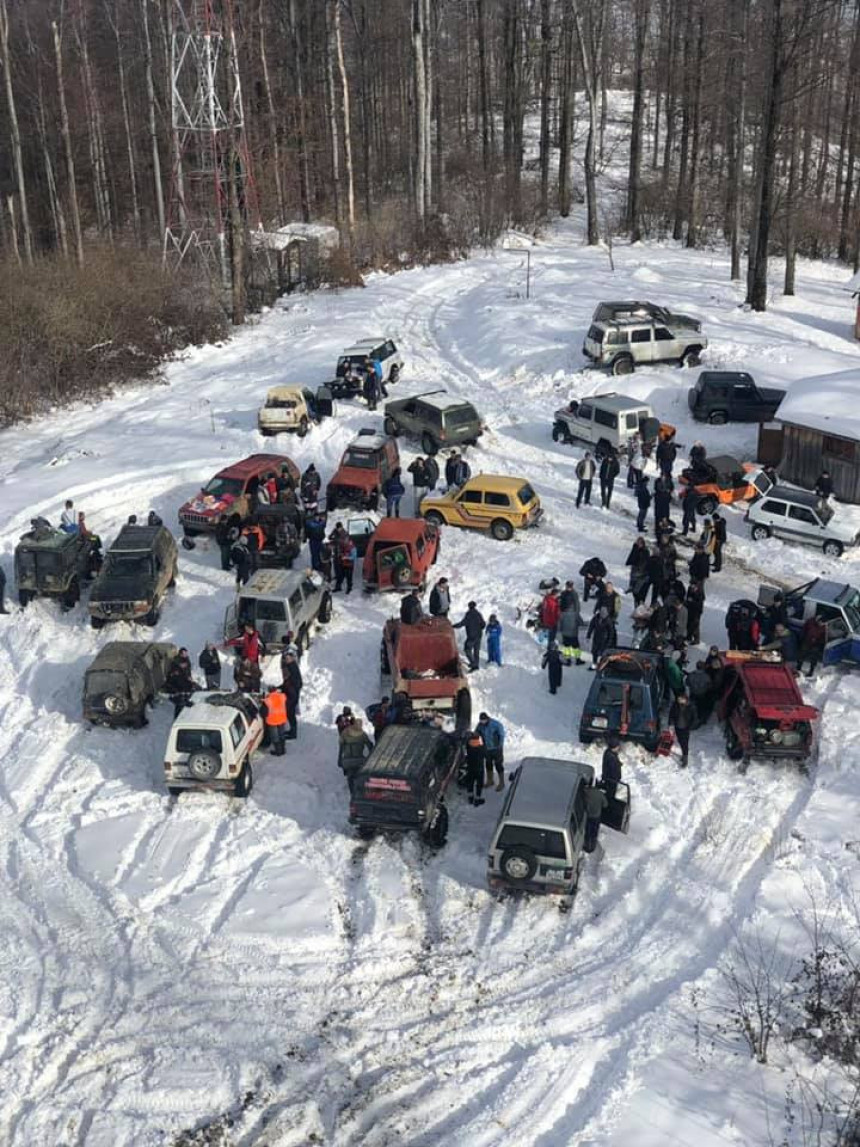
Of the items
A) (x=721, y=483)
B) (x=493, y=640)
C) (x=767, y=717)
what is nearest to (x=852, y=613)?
(x=767, y=717)

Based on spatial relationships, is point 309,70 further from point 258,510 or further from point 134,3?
point 258,510

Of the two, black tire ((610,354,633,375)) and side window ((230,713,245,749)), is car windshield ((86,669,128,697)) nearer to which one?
side window ((230,713,245,749))

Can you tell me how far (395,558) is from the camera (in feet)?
72.2

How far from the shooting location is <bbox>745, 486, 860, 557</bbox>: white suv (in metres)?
24.2

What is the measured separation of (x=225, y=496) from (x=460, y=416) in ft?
23.1

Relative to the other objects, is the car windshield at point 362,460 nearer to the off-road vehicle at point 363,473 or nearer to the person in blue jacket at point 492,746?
the off-road vehicle at point 363,473

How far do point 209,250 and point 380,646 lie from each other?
28.9 meters

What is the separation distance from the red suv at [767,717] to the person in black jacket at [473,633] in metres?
4.49

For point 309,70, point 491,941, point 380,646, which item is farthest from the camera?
point 309,70

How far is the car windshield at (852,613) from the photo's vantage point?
19812 mm

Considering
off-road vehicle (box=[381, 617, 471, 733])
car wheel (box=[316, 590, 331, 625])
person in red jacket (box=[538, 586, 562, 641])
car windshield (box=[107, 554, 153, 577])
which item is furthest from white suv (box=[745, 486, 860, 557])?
car windshield (box=[107, 554, 153, 577])

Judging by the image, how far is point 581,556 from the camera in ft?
78.8

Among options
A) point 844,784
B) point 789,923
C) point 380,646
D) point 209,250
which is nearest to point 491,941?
point 789,923

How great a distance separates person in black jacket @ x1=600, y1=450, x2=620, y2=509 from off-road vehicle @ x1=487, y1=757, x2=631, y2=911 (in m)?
12.1
